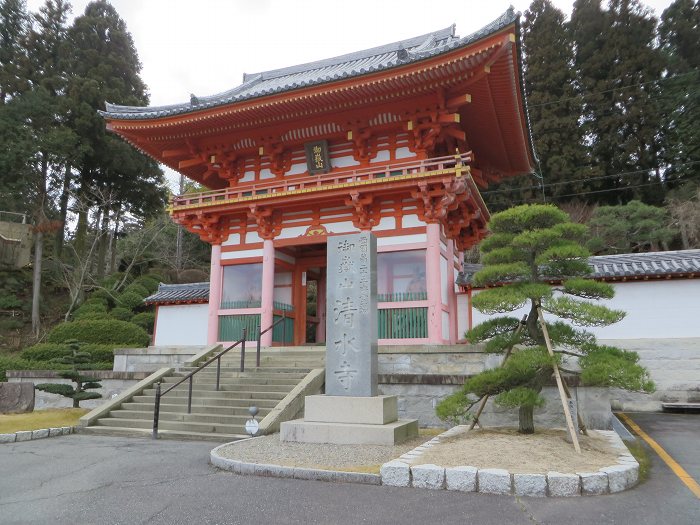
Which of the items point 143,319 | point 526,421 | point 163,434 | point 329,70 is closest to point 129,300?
point 143,319

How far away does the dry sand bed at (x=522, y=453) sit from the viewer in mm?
4934

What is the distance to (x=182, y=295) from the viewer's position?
53.7 ft

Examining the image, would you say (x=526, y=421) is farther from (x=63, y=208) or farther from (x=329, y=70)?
(x=63, y=208)

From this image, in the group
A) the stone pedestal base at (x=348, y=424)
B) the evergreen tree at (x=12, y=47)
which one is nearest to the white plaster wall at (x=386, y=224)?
the stone pedestal base at (x=348, y=424)

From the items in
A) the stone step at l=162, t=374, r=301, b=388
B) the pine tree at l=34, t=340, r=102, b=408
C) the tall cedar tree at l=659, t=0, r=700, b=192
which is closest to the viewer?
the stone step at l=162, t=374, r=301, b=388

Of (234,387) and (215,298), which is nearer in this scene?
(234,387)

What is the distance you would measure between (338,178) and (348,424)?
7133 millimetres

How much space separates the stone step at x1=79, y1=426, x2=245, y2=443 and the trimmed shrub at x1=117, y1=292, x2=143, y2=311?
14218 mm

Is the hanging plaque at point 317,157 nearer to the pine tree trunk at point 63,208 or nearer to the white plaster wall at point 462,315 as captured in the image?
the white plaster wall at point 462,315

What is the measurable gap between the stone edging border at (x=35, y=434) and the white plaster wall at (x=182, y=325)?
719 cm

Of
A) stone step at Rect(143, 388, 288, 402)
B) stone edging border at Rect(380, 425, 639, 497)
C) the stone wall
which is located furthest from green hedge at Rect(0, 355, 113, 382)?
stone edging border at Rect(380, 425, 639, 497)

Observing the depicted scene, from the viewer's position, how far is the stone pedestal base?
22.2 ft

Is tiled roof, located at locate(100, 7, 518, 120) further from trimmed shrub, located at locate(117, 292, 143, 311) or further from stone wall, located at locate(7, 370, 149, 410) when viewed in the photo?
trimmed shrub, located at locate(117, 292, 143, 311)

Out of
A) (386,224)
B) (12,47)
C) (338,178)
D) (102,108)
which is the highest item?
(12,47)
